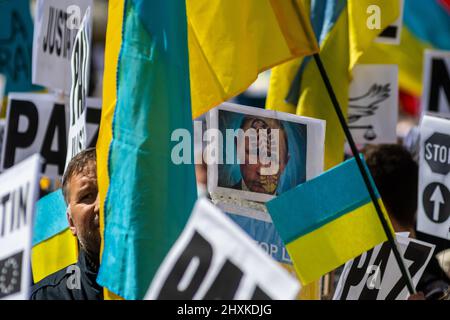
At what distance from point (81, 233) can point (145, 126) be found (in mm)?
781

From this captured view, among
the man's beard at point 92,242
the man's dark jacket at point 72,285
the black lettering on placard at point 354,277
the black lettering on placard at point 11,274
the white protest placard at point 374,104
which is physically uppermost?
the white protest placard at point 374,104

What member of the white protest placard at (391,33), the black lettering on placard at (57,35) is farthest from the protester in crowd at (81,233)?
the white protest placard at (391,33)

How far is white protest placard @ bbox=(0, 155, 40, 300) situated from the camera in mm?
3029

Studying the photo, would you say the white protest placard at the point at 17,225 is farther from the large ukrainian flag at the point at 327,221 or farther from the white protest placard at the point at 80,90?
the white protest placard at the point at 80,90

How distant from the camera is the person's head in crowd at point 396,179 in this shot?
5332mm

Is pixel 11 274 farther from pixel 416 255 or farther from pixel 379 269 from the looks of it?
pixel 416 255

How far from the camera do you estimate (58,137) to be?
5.88 m

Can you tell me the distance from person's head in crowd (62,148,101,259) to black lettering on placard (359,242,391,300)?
107 centimetres

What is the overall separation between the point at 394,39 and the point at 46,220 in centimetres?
255

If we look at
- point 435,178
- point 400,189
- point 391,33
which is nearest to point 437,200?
point 435,178

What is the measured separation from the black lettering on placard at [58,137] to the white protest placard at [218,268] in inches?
127

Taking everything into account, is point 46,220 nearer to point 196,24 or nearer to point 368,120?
point 196,24

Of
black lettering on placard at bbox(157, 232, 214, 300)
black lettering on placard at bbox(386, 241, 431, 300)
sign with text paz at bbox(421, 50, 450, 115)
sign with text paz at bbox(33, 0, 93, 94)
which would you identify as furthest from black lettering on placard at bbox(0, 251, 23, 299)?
sign with text paz at bbox(421, 50, 450, 115)

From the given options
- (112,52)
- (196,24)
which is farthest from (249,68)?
(112,52)
